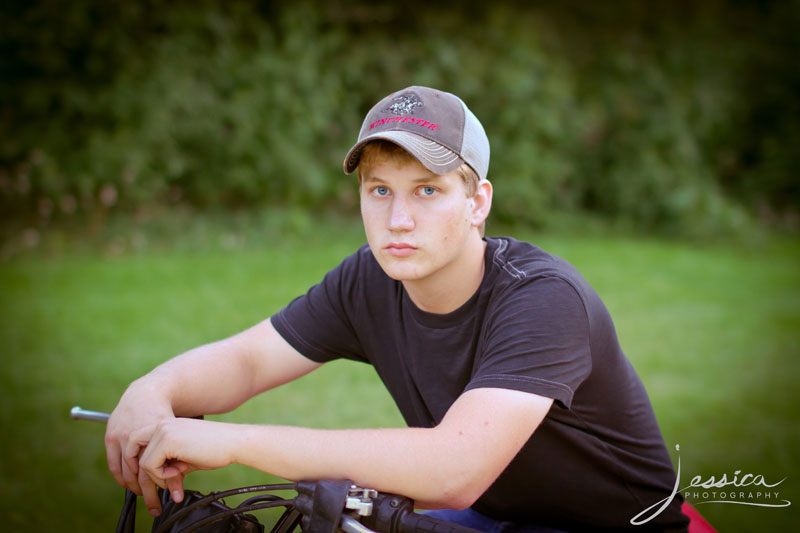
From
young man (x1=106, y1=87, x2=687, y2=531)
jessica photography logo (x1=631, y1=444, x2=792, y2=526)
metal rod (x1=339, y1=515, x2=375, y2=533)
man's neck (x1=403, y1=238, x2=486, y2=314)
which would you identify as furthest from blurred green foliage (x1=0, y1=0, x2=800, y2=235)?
metal rod (x1=339, y1=515, x2=375, y2=533)

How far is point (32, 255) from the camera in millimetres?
7355

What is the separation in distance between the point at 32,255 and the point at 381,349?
252 inches

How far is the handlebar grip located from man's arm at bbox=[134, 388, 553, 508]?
0.13m

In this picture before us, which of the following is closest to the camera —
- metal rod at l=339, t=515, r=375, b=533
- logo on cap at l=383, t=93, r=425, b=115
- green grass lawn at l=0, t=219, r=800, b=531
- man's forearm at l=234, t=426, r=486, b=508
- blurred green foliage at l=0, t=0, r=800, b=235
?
metal rod at l=339, t=515, r=375, b=533

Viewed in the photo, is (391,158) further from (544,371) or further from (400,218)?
(544,371)

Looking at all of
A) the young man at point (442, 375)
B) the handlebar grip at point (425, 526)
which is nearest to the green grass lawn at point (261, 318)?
the young man at point (442, 375)

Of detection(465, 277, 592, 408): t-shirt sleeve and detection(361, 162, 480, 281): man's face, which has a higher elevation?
detection(361, 162, 480, 281): man's face

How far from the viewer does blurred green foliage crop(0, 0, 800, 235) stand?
24.1 feet

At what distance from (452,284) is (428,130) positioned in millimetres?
408

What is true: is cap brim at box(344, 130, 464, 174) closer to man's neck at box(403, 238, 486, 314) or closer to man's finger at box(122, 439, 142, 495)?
man's neck at box(403, 238, 486, 314)

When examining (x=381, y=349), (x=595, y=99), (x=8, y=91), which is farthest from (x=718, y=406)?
(x=8, y=91)

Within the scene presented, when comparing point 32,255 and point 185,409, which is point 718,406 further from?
point 32,255

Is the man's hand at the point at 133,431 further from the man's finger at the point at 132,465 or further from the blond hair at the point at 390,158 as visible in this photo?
the blond hair at the point at 390,158

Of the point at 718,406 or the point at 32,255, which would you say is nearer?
the point at 718,406
